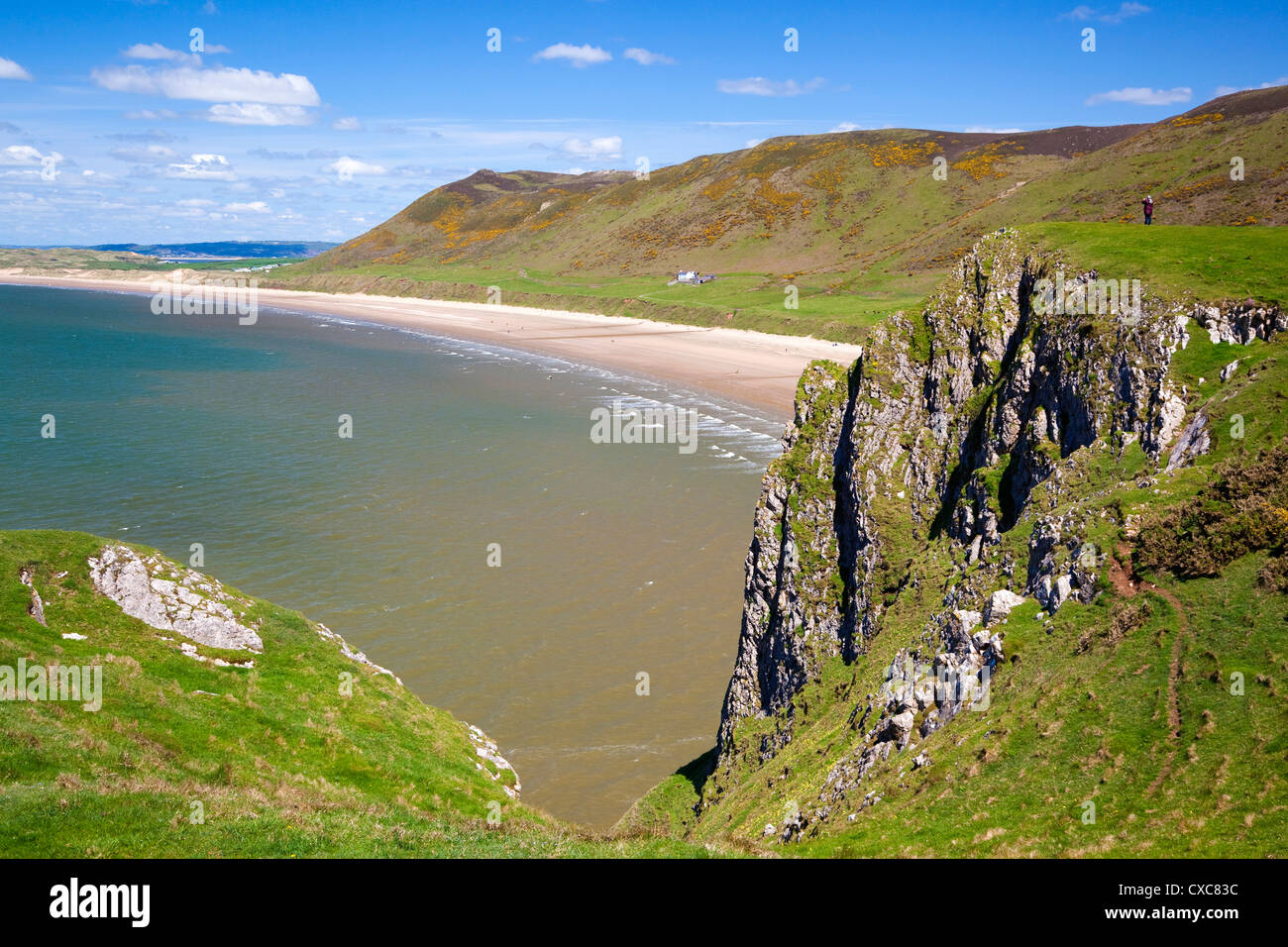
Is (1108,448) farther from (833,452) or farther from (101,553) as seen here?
(101,553)

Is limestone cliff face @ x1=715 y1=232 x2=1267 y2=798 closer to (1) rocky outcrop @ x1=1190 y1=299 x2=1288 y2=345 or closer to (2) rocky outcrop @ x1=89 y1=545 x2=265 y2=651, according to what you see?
(1) rocky outcrop @ x1=1190 y1=299 x2=1288 y2=345

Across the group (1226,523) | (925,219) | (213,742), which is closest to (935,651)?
(1226,523)

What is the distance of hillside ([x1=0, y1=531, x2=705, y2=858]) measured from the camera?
14016 millimetres

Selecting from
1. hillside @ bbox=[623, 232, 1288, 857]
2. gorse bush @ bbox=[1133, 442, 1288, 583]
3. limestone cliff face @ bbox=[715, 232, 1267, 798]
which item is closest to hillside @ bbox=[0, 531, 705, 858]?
hillside @ bbox=[623, 232, 1288, 857]

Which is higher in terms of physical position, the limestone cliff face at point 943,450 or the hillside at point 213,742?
the limestone cliff face at point 943,450

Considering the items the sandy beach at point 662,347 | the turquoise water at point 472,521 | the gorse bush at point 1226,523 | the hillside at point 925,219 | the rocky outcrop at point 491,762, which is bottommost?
the rocky outcrop at point 491,762

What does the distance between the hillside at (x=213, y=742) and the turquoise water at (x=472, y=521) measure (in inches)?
196

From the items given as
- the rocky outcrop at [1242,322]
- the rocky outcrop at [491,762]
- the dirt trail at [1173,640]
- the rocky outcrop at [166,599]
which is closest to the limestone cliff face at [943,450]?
the rocky outcrop at [1242,322]

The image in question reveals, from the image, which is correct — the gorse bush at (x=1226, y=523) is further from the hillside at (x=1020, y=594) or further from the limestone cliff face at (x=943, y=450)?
the limestone cliff face at (x=943, y=450)

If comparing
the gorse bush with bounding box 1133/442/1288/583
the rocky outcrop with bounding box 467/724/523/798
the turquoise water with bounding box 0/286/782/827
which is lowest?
the rocky outcrop with bounding box 467/724/523/798

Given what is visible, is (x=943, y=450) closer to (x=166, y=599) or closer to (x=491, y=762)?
(x=491, y=762)

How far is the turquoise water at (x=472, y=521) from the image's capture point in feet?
110

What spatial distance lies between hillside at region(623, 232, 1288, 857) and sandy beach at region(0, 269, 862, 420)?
52424 millimetres

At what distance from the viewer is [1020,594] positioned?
19516 millimetres
